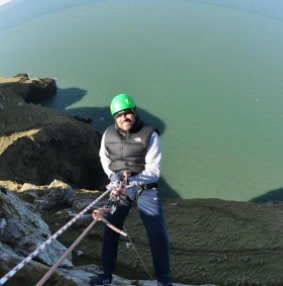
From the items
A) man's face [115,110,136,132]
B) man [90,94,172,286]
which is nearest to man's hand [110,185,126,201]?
man [90,94,172,286]

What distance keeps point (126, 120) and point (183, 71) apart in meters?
66.1

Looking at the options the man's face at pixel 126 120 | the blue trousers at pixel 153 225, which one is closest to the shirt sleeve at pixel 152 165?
the blue trousers at pixel 153 225

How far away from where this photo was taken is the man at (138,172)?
9.30 m

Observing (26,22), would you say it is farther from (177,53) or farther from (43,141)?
(43,141)

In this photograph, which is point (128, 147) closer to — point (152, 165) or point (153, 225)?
point (152, 165)

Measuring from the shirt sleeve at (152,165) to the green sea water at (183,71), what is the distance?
35.8 m

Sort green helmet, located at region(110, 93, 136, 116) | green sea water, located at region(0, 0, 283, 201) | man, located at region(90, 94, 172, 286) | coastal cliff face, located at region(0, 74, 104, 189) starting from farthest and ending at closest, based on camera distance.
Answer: green sea water, located at region(0, 0, 283, 201), coastal cliff face, located at region(0, 74, 104, 189), man, located at region(90, 94, 172, 286), green helmet, located at region(110, 93, 136, 116)

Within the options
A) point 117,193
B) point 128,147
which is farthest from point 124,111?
point 117,193

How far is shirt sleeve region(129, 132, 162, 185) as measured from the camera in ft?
31.0

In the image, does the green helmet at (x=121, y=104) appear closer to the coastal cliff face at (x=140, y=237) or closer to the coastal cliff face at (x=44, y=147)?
the coastal cliff face at (x=140, y=237)

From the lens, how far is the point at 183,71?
2913 inches

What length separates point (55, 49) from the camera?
88500 mm

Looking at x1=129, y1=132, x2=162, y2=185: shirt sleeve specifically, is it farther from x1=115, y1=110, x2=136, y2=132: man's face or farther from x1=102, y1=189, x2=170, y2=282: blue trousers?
x1=115, y1=110, x2=136, y2=132: man's face

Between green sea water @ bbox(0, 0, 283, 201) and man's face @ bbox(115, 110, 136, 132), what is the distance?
3605cm
